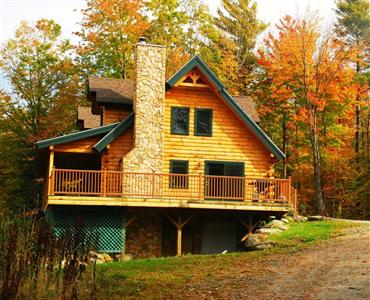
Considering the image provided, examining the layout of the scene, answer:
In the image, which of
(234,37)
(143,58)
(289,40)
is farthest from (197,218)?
(234,37)

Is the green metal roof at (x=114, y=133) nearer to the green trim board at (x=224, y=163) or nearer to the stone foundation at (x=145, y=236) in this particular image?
the stone foundation at (x=145, y=236)

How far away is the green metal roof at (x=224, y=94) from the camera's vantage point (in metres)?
25.6

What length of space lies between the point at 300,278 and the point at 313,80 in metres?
22.1

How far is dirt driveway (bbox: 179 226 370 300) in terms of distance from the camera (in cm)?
1234

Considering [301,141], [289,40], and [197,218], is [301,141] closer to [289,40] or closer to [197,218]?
[289,40]

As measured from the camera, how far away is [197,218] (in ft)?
84.7

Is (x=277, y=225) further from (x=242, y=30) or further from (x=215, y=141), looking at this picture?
(x=242, y=30)

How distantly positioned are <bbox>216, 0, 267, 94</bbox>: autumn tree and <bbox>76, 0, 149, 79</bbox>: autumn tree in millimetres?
7709

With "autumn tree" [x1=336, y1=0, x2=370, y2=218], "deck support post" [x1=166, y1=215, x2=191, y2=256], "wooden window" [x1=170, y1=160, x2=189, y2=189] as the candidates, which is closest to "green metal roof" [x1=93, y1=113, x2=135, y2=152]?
"wooden window" [x1=170, y1=160, x2=189, y2=189]

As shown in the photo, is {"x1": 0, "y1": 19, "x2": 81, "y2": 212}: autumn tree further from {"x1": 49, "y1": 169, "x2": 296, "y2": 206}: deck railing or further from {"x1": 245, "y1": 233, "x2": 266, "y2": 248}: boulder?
{"x1": 245, "y1": 233, "x2": 266, "y2": 248}: boulder

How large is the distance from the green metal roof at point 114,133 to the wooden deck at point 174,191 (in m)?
1.15

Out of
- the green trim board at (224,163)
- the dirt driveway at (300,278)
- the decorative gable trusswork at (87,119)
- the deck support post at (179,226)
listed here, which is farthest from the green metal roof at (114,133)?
the dirt driveway at (300,278)

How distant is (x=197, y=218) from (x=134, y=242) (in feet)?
9.97

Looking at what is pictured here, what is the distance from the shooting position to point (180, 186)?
25.2 meters
